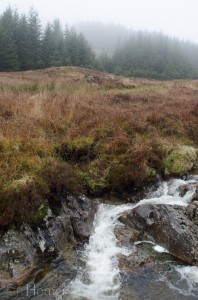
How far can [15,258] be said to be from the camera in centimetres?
686

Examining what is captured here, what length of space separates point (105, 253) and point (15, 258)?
219 centimetres

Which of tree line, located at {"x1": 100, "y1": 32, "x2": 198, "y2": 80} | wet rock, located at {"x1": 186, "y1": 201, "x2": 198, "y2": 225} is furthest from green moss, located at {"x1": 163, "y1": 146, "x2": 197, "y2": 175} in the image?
tree line, located at {"x1": 100, "y1": 32, "x2": 198, "y2": 80}

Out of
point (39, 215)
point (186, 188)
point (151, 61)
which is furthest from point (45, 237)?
point (151, 61)

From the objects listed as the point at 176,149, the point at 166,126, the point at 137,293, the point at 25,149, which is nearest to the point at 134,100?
the point at 166,126

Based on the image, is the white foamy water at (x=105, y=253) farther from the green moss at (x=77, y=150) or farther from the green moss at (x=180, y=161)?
the green moss at (x=77, y=150)

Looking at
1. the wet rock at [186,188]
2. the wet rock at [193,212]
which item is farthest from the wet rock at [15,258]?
the wet rock at [186,188]

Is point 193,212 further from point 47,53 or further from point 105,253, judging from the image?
point 47,53

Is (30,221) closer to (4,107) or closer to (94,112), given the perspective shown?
(4,107)

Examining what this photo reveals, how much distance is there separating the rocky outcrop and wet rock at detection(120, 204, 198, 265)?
1.26 m

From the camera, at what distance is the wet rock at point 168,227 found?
7773 millimetres

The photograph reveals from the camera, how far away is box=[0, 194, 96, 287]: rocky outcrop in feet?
22.0

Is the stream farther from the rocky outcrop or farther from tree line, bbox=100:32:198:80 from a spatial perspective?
tree line, bbox=100:32:198:80

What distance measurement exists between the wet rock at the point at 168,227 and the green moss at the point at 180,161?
2.46 meters

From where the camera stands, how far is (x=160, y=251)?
7898 millimetres
